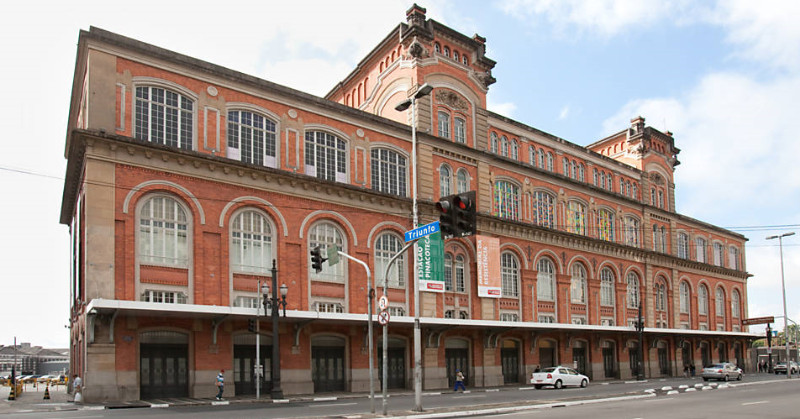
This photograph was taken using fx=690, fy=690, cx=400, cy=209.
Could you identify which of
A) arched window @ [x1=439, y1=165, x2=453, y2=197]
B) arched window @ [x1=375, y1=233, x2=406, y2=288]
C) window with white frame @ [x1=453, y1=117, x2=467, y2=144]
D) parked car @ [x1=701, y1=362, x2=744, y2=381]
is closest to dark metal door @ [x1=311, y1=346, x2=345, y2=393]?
arched window @ [x1=375, y1=233, x2=406, y2=288]

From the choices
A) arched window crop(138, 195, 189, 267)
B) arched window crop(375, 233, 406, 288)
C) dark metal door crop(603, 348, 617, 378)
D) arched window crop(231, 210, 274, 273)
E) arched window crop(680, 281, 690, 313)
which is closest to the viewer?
arched window crop(138, 195, 189, 267)

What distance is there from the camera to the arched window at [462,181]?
143 ft

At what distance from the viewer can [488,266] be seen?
43406 millimetres

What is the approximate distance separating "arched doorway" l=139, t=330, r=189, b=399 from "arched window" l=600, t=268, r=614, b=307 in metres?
34.4

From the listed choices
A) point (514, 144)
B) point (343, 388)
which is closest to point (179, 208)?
point (343, 388)

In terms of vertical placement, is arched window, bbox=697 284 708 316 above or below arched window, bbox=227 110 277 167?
below

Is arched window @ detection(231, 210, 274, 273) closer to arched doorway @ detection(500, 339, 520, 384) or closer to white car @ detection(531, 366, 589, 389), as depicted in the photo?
white car @ detection(531, 366, 589, 389)

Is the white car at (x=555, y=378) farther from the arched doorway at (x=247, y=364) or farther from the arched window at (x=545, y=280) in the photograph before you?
the arched doorway at (x=247, y=364)

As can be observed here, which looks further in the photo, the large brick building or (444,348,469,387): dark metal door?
(444,348,469,387): dark metal door

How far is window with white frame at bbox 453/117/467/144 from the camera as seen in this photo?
1742 inches

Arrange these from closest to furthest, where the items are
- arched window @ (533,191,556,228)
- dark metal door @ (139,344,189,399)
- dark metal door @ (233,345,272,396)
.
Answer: dark metal door @ (139,344,189,399)
dark metal door @ (233,345,272,396)
arched window @ (533,191,556,228)

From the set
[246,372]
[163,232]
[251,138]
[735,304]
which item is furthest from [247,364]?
[735,304]

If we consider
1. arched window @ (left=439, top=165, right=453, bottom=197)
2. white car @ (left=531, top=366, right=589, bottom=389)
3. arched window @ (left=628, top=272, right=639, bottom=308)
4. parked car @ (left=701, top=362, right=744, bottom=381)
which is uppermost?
arched window @ (left=439, top=165, right=453, bottom=197)

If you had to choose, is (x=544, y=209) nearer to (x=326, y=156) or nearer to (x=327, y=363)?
(x=326, y=156)
